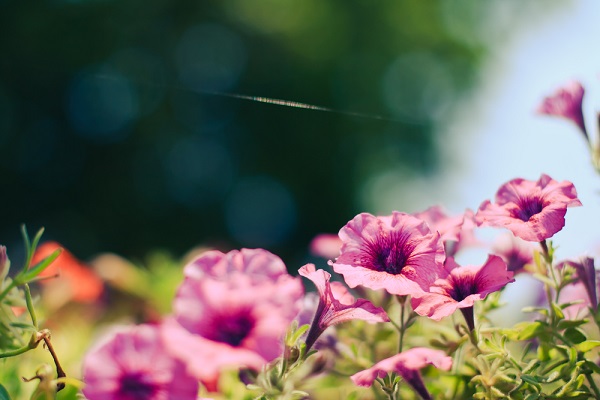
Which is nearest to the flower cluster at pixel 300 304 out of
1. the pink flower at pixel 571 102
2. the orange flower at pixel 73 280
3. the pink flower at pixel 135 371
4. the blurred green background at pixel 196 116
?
the pink flower at pixel 135 371

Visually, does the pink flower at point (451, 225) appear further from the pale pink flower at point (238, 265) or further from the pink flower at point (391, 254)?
the pale pink flower at point (238, 265)

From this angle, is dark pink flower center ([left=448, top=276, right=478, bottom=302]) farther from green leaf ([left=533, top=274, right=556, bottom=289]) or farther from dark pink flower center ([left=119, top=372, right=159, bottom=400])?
dark pink flower center ([left=119, top=372, right=159, bottom=400])

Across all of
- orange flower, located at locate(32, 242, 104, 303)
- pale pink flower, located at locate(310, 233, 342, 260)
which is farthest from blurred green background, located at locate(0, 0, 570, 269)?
pale pink flower, located at locate(310, 233, 342, 260)

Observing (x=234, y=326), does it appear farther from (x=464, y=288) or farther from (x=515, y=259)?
(x=515, y=259)

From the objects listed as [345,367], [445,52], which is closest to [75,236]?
[445,52]

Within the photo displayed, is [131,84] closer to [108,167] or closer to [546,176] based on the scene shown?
[108,167]

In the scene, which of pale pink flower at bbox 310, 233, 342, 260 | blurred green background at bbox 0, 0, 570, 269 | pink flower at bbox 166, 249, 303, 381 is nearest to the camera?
pink flower at bbox 166, 249, 303, 381

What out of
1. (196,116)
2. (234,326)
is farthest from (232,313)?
(196,116)
